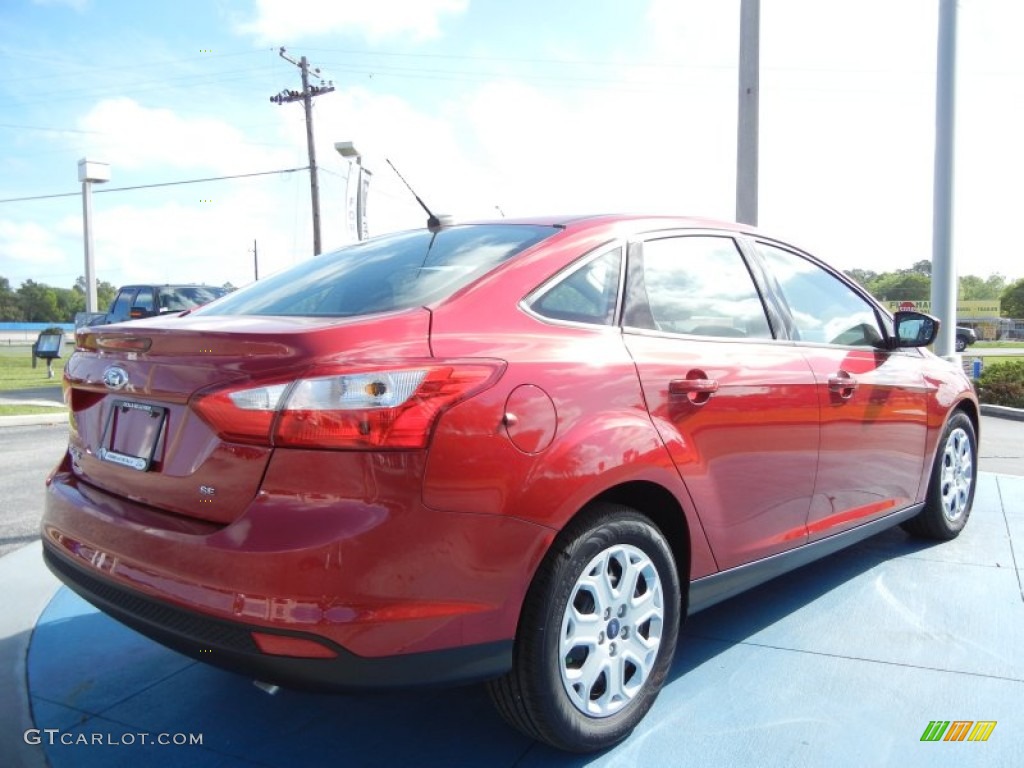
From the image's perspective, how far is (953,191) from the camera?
1043 centimetres

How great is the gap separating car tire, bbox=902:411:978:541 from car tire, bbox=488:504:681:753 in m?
2.52

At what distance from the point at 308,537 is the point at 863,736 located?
189 centimetres

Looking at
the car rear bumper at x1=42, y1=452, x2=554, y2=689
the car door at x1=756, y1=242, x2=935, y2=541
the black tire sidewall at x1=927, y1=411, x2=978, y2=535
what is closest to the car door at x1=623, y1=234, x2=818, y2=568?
the car door at x1=756, y1=242, x2=935, y2=541

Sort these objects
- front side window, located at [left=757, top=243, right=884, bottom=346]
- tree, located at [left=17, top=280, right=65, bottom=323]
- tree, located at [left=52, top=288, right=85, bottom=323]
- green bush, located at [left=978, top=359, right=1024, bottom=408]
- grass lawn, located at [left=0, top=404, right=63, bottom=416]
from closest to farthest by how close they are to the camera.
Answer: front side window, located at [left=757, top=243, right=884, bottom=346] < grass lawn, located at [left=0, top=404, right=63, bottom=416] < green bush, located at [left=978, top=359, right=1024, bottom=408] < tree, located at [left=17, top=280, right=65, bottom=323] < tree, located at [left=52, top=288, right=85, bottom=323]

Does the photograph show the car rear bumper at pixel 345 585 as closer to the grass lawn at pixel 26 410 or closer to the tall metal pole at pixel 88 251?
the grass lawn at pixel 26 410

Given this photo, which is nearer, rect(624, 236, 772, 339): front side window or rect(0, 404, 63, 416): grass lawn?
rect(624, 236, 772, 339): front side window

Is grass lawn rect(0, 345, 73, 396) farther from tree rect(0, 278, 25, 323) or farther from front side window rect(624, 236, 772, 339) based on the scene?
tree rect(0, 278, 25, 323)

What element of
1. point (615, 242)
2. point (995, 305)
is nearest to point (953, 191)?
point (615, 242)

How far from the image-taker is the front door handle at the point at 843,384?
3469 millimetres

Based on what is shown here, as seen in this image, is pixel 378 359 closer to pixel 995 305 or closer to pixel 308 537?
pixel 308 537

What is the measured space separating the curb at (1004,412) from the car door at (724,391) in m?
11.2

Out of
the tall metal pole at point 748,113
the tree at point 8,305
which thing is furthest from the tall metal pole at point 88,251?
the tree at point 8,305

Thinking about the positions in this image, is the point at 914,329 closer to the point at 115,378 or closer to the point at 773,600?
the point at 773,600

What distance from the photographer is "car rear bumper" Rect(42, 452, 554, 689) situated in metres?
1.96
